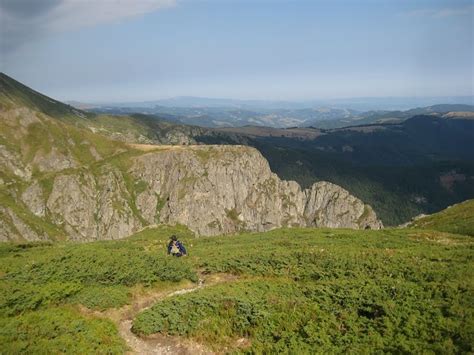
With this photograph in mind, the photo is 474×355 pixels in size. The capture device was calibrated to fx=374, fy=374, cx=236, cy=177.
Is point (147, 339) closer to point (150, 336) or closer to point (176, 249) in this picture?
point (150, 336)

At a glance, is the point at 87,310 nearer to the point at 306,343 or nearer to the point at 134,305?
the point at 134,305

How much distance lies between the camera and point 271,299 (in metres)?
23.8

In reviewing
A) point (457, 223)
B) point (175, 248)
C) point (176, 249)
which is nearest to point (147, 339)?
point (176, 249)

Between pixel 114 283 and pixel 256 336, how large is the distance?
12.7 meters

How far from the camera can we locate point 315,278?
28.3m

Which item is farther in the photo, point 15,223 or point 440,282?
point 15,223

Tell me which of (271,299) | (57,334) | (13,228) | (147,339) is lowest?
(13,228)

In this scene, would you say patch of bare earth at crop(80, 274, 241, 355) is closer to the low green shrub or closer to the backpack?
the low green shrub

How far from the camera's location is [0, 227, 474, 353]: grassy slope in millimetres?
18359

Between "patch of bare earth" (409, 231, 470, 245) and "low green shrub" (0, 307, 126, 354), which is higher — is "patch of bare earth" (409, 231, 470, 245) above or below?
below

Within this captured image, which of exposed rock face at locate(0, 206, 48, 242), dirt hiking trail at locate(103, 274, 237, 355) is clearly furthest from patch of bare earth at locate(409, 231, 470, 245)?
exposed rock face at locate(0, 206, 48, 242)

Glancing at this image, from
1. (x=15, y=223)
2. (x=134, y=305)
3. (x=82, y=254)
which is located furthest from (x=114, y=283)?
(x=15, y=223)

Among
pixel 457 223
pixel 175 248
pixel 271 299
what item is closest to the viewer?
pixel 271 299

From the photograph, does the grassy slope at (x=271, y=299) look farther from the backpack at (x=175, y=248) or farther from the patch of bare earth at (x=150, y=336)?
the backpack at (x=175, y=248)
